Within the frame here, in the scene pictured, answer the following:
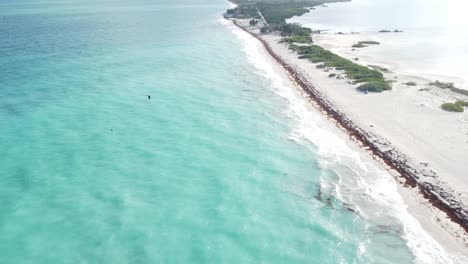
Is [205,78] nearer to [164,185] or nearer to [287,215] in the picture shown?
[164,185]

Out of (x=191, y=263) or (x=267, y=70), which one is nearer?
(x=191, y=263)

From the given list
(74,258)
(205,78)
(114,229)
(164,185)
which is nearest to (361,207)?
(164,185)

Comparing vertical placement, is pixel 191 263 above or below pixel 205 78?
below

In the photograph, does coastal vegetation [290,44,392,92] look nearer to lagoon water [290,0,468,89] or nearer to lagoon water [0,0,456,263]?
lagoon water [290,0,468,89]

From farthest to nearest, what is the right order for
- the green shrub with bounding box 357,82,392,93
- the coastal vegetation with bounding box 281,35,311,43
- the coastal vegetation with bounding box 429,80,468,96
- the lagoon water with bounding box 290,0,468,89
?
the coastal vegetation with bounding box 281,35,311,43 < the lagoon water with bounding box 290,0,468,89 < the green shrub with bounding box 357,82,392,93 < the coastal vegetation with bounding box 429,80,468,96

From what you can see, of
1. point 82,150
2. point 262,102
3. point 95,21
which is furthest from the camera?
point 95,21

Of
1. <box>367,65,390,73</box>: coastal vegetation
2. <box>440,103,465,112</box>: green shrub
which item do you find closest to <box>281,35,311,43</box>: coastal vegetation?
<box>367,65,390,73</box>: coastal vegetation

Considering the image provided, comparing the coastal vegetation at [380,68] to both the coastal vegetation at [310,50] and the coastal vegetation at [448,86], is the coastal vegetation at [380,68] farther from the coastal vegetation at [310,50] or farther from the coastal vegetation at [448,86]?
the coastal vegetation at [448,86]
